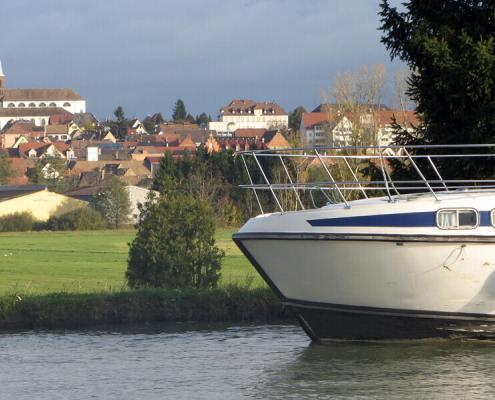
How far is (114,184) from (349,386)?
62949 mm

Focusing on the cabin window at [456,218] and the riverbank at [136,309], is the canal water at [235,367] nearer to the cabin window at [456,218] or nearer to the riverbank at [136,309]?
the riverbank at [136,309]

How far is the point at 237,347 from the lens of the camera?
19.3m

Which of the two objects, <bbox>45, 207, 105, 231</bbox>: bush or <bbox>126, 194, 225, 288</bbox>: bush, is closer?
<bbox>126, 194, 225, 288</bbox>: bush

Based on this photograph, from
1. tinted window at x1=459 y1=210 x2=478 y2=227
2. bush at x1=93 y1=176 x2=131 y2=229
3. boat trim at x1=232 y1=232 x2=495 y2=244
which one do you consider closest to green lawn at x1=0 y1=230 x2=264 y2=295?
boat trim at x1=232 y1=232 x2=495 y2=244

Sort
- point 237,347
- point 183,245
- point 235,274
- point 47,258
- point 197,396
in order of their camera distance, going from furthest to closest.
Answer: point 47,258, point 235,274, point 183,245, point 237,347, point 197,396

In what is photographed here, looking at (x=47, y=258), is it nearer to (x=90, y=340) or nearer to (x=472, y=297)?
(x=90, y=340)

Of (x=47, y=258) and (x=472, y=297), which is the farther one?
(x=47, y=258)

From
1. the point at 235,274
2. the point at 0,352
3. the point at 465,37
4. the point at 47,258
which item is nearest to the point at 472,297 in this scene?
the point at 465,37

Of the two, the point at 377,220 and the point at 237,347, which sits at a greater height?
the point at 377,220

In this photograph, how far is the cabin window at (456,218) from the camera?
57.1 feet

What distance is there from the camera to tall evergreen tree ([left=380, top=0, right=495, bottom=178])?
2095 centimetres

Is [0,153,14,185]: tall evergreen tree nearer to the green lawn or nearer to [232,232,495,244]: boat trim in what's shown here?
the green lawn

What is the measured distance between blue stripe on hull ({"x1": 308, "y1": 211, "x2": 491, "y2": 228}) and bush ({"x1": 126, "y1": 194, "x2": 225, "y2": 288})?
24.6ft

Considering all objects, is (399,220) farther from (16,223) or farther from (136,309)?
(16,223)
